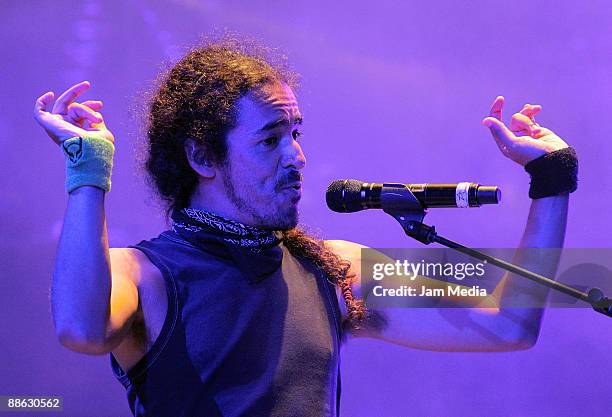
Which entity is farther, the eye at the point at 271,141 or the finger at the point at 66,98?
the eye at the point at 271,141

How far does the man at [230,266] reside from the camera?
1632mm

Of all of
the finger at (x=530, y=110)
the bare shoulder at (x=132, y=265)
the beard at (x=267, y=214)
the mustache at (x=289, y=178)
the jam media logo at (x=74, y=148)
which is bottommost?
the bare shoulder at (x=132, y=265)

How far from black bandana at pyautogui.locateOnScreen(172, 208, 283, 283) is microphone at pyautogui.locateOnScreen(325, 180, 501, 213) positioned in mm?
187

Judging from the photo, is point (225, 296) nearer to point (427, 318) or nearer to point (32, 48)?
point (427, 318)

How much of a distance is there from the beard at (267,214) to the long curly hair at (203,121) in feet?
0.37

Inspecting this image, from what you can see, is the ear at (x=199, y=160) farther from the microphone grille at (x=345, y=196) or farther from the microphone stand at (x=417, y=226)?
the microphone stand at (x=417, y=226)

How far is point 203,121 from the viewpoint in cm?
202

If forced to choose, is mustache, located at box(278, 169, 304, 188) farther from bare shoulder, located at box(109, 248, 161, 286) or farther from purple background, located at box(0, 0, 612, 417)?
purple background, located at box(0, 0, 612, 417)

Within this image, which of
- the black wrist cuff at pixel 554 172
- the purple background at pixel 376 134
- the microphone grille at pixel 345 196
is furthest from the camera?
the purple background at pixel 376 134

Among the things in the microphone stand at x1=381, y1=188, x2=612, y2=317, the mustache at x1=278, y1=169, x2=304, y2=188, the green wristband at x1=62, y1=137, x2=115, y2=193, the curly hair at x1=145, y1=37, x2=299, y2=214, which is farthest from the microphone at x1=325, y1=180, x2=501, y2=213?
the green wristband at x1=62, y1=137, x2=115, y2=193

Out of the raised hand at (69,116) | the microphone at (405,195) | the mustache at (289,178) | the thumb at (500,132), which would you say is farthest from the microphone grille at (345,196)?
the raised hand at (69,116)

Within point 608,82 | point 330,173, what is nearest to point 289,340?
point 330,173

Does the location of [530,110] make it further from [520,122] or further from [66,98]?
[66,98]

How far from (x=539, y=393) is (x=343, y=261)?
2.95ft
